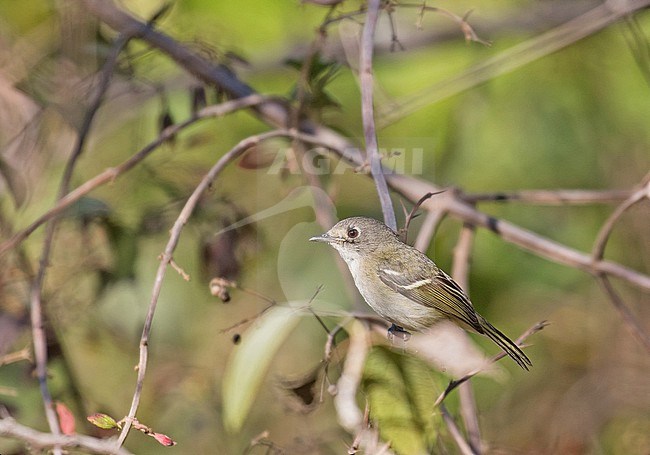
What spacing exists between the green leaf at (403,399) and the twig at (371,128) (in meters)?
0.30

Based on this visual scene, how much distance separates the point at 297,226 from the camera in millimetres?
3676

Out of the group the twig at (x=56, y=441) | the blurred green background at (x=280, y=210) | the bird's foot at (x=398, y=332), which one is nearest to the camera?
the twig at (x=56, y=441)

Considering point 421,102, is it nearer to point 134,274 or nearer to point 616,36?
point 616,36

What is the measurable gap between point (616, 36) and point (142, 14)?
233cm

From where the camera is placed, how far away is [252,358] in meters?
2.45

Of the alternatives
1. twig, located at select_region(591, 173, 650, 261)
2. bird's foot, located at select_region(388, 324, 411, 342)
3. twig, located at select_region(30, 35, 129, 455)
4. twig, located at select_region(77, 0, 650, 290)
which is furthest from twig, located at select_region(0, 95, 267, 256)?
twig, located at select_region(591, 173, 650, 261)

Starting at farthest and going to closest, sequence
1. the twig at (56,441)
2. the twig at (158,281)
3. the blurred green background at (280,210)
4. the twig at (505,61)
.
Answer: the twig at (505,61) < the blurred green background at (280,210) < the twig at (158,281) < the twig at (56,441)

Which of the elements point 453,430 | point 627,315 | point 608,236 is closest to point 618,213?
point 608,236

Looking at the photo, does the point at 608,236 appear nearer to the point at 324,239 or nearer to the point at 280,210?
the point at 324,239

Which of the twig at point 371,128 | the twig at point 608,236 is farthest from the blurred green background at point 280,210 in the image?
the twig at point 608,236

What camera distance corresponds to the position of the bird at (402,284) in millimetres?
2160

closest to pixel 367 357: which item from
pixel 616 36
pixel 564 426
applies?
pixel 564 426

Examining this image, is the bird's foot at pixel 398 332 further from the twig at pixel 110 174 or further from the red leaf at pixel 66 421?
the twig at pixel 110 174

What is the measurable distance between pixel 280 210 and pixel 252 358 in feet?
2.80
